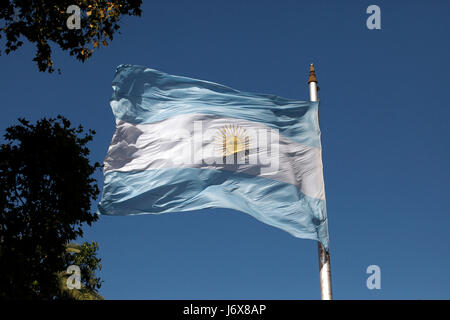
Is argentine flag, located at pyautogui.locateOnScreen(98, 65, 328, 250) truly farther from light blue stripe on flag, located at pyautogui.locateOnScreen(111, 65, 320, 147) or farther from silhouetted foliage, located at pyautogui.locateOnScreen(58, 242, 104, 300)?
silhouetted foliage, located at pyautogui.locateOnScreen(58, 242, 104, 300)

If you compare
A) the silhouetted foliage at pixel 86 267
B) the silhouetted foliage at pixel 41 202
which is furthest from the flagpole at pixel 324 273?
the silhouetted foliage at pixel 86 267

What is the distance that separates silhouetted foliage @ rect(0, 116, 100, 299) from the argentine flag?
169 inches

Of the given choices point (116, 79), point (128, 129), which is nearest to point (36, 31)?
point (116, 79)

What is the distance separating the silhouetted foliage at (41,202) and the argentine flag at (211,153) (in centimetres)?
428

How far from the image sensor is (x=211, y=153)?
45.2 feet

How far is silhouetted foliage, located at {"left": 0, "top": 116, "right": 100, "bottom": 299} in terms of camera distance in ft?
53.1

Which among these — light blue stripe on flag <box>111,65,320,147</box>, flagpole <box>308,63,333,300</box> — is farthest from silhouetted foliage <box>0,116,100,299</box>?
flagpole <box>308,63,333,300</box>

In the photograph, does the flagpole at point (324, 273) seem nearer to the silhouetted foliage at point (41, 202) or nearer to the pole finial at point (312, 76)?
the pole finial at point (312, 76)

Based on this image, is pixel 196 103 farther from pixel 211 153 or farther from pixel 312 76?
pixel 312 76

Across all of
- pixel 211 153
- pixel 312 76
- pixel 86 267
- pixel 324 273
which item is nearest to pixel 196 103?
pixel 211 153

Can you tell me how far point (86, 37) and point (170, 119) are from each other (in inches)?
110

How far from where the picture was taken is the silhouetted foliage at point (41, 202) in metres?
16.2

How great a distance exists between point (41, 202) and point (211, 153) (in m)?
6.26
